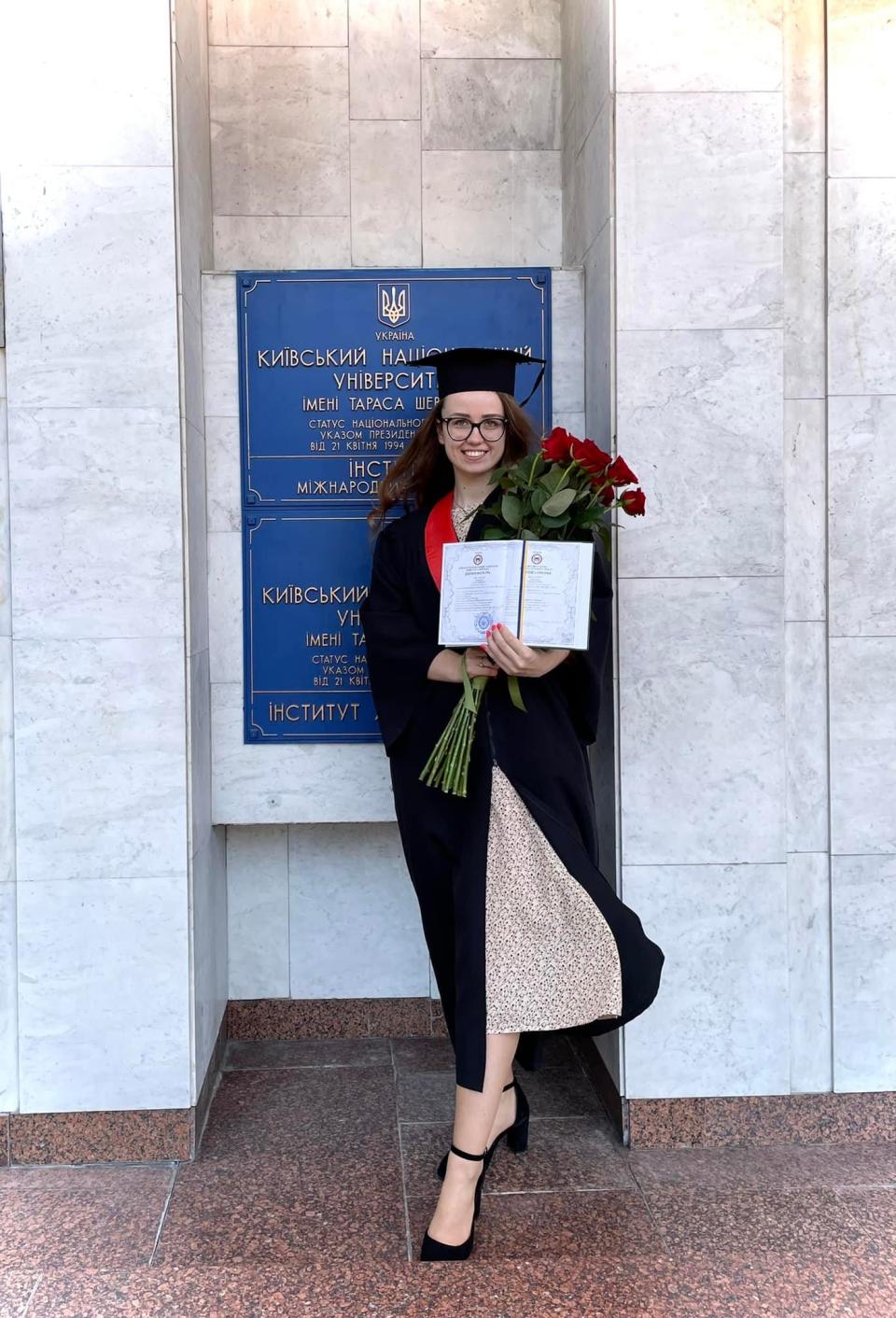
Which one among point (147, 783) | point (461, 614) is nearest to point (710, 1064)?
point (461, 614)

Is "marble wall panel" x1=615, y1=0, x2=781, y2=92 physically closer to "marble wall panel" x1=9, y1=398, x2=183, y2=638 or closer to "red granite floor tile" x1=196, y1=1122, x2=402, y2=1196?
"marble wall panel" x1=9, y1=398, x2=183, y2=638

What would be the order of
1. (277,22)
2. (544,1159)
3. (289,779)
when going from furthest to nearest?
1. (277,22)
2. (289,779)
3. (544,1159)

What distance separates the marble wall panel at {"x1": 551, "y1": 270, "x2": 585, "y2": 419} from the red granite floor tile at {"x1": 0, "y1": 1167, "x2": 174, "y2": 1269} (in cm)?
273

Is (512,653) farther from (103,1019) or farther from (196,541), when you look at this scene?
(103,1019)

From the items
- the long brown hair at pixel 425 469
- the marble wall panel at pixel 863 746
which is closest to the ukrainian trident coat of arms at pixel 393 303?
the long brown hair at pixel 425 469

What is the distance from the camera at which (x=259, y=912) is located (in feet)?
14.3

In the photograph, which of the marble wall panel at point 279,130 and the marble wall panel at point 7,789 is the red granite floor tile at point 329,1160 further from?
the marble wall panel at point 279,130

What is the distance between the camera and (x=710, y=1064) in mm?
3588

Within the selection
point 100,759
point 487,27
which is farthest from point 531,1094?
point 487,27

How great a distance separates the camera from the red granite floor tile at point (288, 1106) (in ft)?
11.8

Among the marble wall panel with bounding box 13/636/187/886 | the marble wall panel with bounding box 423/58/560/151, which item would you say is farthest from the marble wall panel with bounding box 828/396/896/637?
the marble wall panel with bounding box 13/636/187/886

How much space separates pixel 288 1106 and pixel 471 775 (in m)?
1.43

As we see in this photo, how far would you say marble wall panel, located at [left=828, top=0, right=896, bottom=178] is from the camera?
141 inches

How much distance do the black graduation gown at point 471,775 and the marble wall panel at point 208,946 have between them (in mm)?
A: 727
